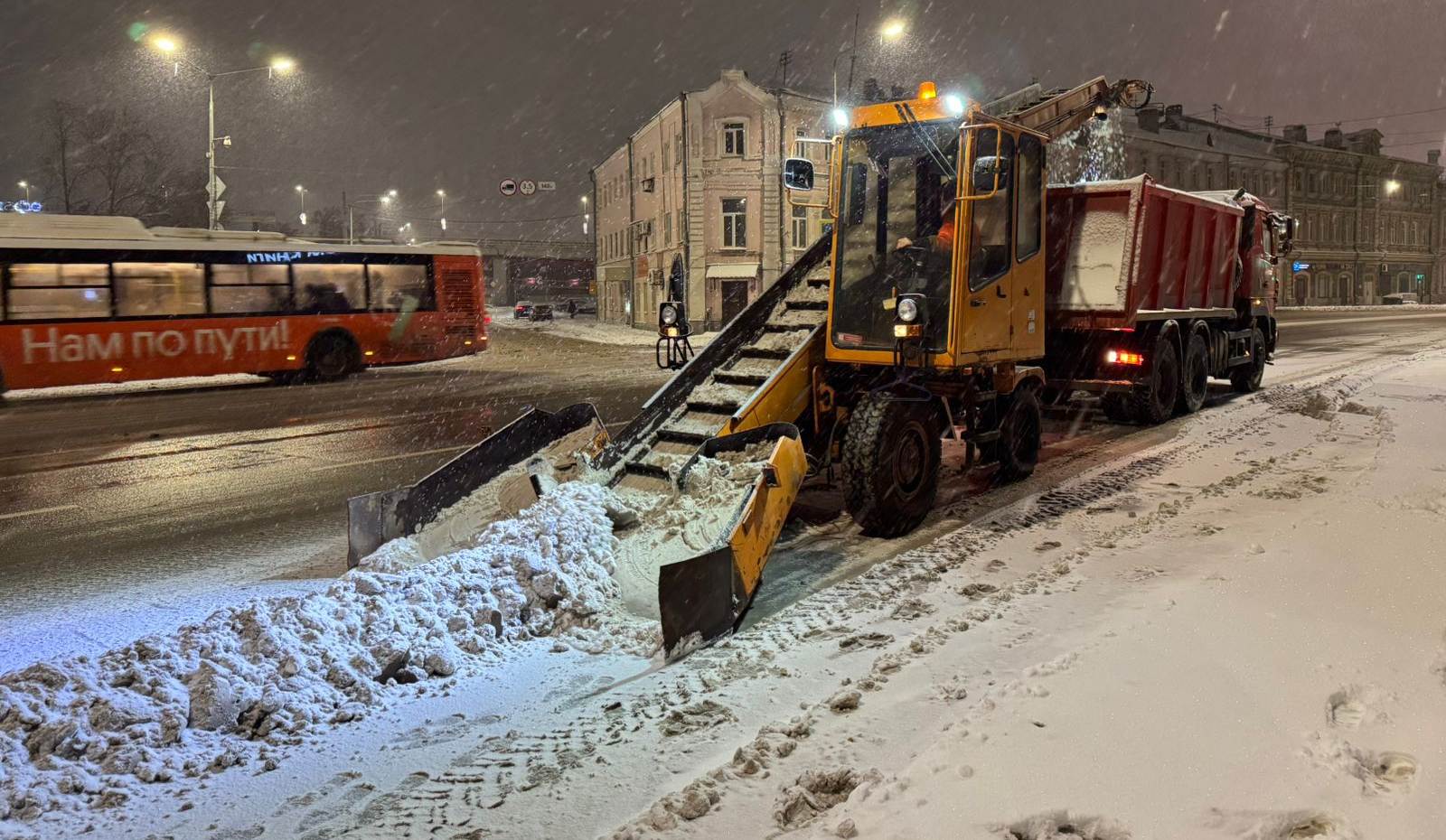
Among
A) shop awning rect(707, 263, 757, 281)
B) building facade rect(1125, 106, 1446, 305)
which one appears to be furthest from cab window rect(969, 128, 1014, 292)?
building facade rect(1125, 106, 1446, 305)

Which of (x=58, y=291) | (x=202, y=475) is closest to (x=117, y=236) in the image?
(x=58, y=291)

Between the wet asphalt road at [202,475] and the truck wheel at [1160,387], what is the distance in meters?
0.43

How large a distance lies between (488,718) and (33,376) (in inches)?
681

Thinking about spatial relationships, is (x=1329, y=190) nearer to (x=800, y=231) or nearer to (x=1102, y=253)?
(x=800, y=231)

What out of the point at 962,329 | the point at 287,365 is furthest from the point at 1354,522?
the point at 287,365

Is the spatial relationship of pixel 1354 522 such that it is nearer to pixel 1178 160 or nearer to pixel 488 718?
pixel 488 718

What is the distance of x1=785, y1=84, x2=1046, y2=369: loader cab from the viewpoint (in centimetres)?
678

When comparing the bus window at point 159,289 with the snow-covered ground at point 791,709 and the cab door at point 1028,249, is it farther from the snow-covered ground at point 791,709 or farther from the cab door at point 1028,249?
the cab door at point 1028,249

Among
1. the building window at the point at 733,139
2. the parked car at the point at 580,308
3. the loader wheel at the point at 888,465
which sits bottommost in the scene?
the loader wheel at the point at 888,465

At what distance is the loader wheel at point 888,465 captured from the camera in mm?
6418

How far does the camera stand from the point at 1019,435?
327 inches

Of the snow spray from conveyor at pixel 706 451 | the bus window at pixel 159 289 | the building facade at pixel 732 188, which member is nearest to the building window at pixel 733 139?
the building facade at pixel 732 188

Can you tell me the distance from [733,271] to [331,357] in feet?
77.4

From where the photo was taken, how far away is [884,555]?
628 centimetres
